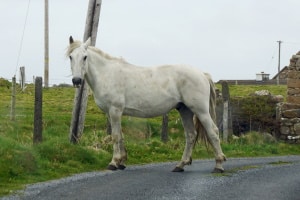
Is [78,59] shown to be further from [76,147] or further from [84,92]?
[84,92]

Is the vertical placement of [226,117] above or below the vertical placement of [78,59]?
below

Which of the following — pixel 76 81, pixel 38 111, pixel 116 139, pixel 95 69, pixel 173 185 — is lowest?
pixel 173 185

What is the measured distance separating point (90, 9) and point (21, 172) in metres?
6.17

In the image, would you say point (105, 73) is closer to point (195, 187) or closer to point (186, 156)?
point (186, 156)

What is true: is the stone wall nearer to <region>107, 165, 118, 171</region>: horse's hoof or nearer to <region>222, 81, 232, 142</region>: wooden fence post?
<region>222, 81, 232, 142</region>: wooden fence post

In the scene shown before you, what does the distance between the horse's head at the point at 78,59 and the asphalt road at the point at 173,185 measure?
197 centimetres

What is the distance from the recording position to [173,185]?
1188 centimetres

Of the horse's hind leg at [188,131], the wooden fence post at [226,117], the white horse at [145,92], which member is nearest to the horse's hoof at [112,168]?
the white horse at [145,92]

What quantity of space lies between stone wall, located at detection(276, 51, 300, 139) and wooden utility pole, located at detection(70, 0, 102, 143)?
373 inches

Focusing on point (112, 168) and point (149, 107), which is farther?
point (149, 107)

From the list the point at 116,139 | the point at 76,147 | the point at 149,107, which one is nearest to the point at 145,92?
the point at 149,107

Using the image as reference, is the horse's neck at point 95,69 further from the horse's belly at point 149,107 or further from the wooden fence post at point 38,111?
the wooden fence post at point 38,111

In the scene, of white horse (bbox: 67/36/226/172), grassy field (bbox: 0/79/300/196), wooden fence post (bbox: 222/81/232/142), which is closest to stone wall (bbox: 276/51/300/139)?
grassy field (bbox: 0/79/300/196)

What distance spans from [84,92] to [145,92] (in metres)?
3.47
